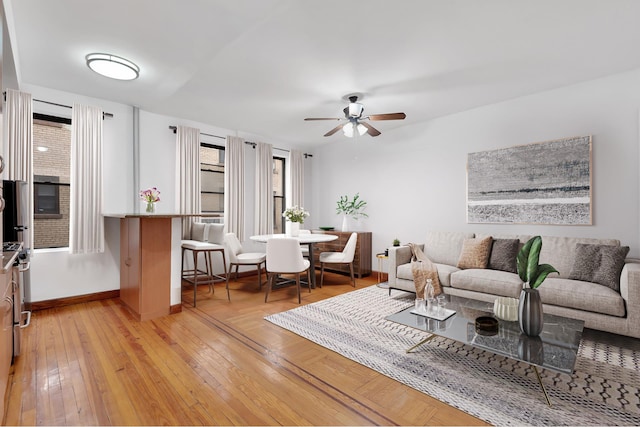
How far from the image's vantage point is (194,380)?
209 centimetres

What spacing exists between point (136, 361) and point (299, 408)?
4.63ft

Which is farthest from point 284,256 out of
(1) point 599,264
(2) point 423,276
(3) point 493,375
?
(1) point 599,264

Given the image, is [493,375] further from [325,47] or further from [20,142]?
[20,142]

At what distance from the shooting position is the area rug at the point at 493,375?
5.74ft

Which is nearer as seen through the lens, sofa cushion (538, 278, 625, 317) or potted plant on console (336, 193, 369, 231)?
sofa cushion (538, 278, 625, 317)

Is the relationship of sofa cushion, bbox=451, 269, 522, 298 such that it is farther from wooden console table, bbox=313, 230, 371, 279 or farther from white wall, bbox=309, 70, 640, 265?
wooden console table, bbox=313, 230, 371, 279

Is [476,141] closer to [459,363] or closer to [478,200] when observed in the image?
[478,200]

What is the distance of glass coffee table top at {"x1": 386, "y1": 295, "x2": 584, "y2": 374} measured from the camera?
5.91 ft

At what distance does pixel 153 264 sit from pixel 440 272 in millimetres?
3293

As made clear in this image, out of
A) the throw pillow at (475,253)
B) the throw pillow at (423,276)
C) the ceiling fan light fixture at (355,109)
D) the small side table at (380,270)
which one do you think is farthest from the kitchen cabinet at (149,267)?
the throw pillow at (475,253)

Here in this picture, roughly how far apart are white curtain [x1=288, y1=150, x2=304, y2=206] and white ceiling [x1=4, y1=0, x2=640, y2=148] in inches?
87.9

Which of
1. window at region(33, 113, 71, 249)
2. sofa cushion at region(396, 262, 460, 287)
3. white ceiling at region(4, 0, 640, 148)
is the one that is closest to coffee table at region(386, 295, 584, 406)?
sofa cushion at region(396, 262, 460, 287)

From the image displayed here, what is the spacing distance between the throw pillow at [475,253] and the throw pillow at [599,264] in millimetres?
813

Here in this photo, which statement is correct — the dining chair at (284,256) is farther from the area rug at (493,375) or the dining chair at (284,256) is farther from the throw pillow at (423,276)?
the throw pillow at (423,276)
